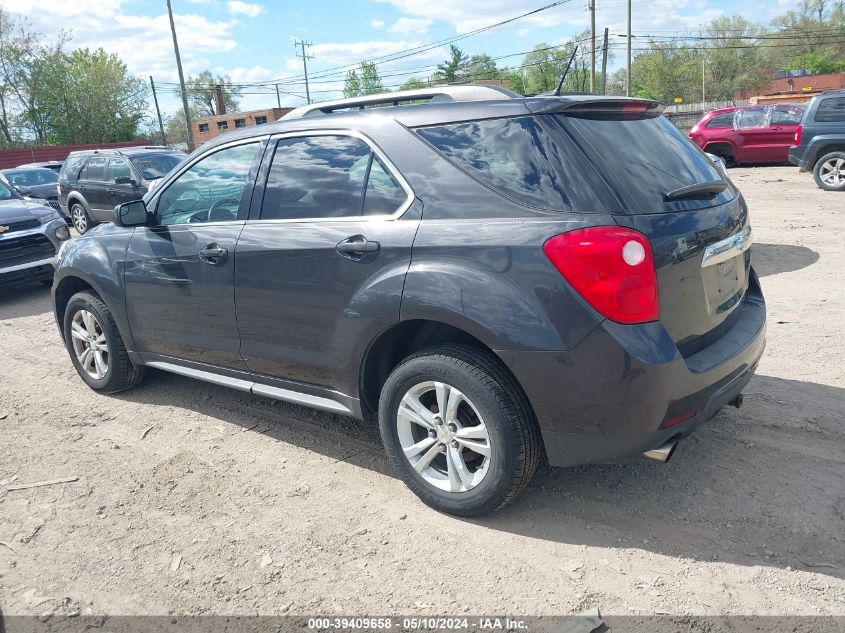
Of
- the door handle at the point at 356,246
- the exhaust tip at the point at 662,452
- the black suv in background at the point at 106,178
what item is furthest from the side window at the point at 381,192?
the black suv in background at the point at 106,178

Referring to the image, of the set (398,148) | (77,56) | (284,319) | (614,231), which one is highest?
(77,56)

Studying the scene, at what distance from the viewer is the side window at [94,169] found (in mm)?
14195

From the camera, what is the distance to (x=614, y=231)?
104 inches

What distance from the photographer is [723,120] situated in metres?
18.1

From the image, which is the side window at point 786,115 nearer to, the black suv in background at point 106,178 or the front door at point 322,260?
the black suv in background at point 106,178

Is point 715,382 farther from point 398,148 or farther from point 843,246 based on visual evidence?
point 843,246

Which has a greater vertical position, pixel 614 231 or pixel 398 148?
pixel 398 148

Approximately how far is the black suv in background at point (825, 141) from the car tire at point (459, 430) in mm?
12998

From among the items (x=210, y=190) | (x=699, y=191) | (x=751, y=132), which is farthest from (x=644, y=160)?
(x=751, y=132)

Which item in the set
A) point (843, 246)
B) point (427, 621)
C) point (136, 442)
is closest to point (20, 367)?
point (136, 442)

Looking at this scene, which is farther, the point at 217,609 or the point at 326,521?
the point at 326,521

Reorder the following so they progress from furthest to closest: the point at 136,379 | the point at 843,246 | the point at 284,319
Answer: the point at 843,246, the point at 136,379, the point at 284,319

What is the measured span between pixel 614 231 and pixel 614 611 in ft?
4.67

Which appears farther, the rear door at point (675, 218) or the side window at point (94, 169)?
the side window at point (94, 169)
